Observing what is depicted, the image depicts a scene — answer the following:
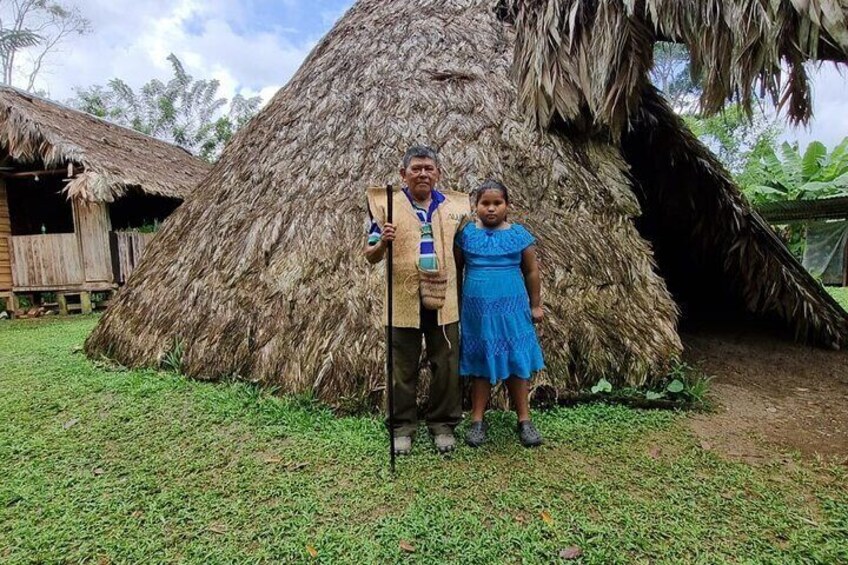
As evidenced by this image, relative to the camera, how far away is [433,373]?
2715mm

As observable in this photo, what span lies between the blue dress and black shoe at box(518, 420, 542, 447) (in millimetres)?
291

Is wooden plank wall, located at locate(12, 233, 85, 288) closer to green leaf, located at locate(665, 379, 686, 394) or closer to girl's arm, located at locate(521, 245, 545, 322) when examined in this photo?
girl's arm, located at locate(521, 245, 545, 322)

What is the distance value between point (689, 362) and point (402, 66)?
12.1 ft

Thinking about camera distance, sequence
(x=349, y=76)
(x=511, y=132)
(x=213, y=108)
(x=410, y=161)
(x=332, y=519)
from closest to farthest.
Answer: (x=332, y=519) → (x=410, y=161) → (x=511, y=132) → (x=349, y=76) → (x=213, y=108)

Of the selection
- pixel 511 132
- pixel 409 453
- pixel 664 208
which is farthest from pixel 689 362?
pixel 409 453

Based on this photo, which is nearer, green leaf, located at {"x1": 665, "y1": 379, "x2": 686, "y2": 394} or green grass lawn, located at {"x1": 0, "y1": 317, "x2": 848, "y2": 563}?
green grass lawn, located at {"x1": 0, "y1": 317, "x2": 848, "y2": 563}

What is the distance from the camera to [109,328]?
460 cm

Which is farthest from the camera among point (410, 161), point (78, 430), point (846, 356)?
point (846, 356)

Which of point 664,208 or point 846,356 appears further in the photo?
point 664,208

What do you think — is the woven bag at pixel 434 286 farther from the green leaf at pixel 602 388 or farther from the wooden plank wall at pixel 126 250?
the wooden plank wall at pixel 126 250

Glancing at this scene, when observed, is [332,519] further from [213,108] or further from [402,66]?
[213,108]

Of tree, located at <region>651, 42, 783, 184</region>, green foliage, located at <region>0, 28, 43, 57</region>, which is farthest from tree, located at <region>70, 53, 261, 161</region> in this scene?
tree, located at <region>651, 42, 783, 184</region>

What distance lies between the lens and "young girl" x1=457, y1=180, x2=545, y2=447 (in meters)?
2.63

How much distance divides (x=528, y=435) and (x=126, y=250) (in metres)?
9.89
